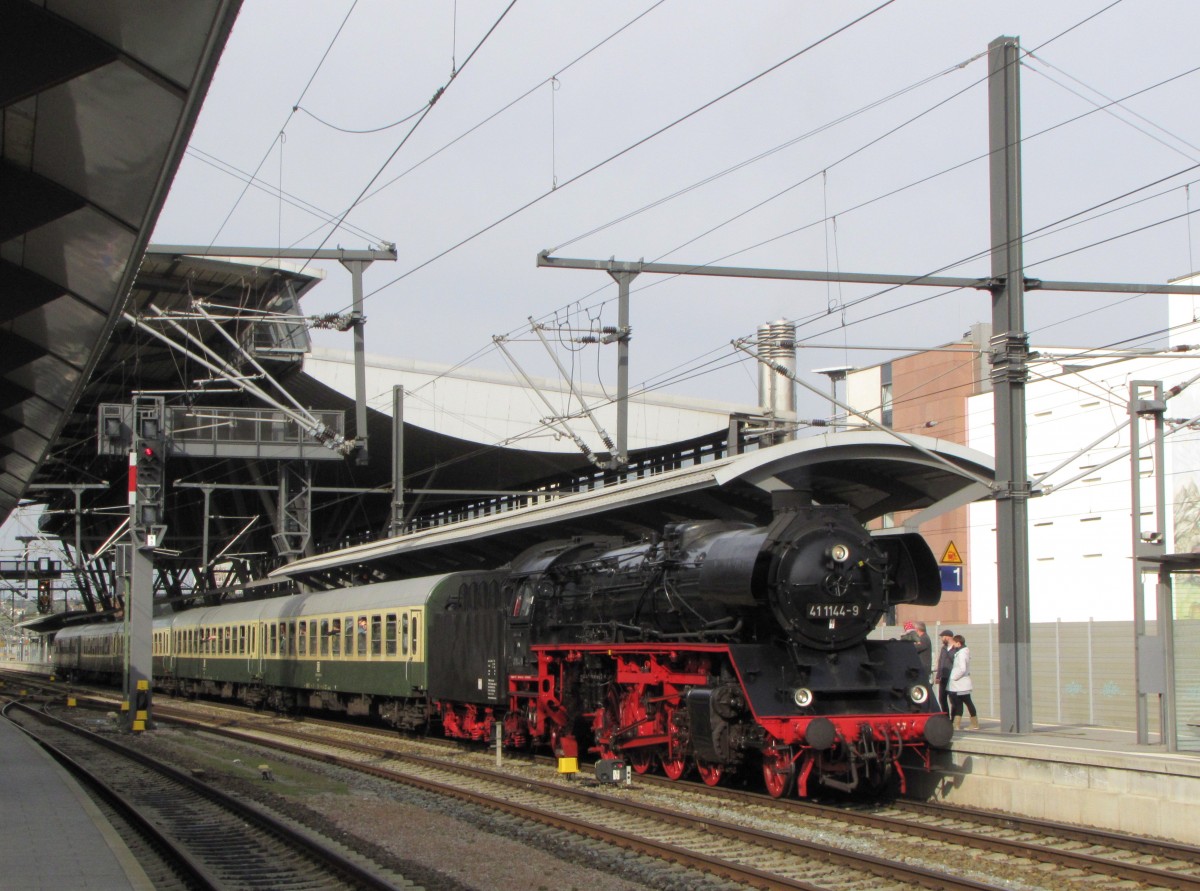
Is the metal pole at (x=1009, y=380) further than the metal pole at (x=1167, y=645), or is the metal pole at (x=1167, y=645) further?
the metal pole at (x=1009, y=380)

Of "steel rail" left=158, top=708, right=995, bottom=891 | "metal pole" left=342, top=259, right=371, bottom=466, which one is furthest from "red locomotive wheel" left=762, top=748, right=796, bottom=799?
"metal pole" left=342, top=259, right=371, bottom=466

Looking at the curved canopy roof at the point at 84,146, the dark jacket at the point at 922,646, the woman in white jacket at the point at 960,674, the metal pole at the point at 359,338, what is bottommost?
the woman in white jacket at the point at 960,674

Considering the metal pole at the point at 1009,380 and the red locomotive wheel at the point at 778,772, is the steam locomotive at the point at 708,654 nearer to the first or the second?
the red locomotive wheel at the point at 778,772

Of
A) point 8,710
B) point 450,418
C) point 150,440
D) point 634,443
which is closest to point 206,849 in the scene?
point 150,440

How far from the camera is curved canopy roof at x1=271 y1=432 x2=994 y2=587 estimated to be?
16.2m

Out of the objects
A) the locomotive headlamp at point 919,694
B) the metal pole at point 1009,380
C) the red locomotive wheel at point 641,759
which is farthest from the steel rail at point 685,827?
the metal pole at point 1009,380

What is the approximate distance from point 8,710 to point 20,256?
29.1 meters

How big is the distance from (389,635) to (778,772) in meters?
11.7

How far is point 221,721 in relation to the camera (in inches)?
1145

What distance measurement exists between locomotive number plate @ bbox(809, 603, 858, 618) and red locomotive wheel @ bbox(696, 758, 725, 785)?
2.12 metres

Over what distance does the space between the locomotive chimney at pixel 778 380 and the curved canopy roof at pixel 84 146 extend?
9967mm

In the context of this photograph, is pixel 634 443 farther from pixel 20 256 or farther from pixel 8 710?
pixel 20 256

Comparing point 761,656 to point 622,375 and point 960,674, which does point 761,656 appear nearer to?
point 960,674

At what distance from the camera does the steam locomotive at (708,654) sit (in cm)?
1315
